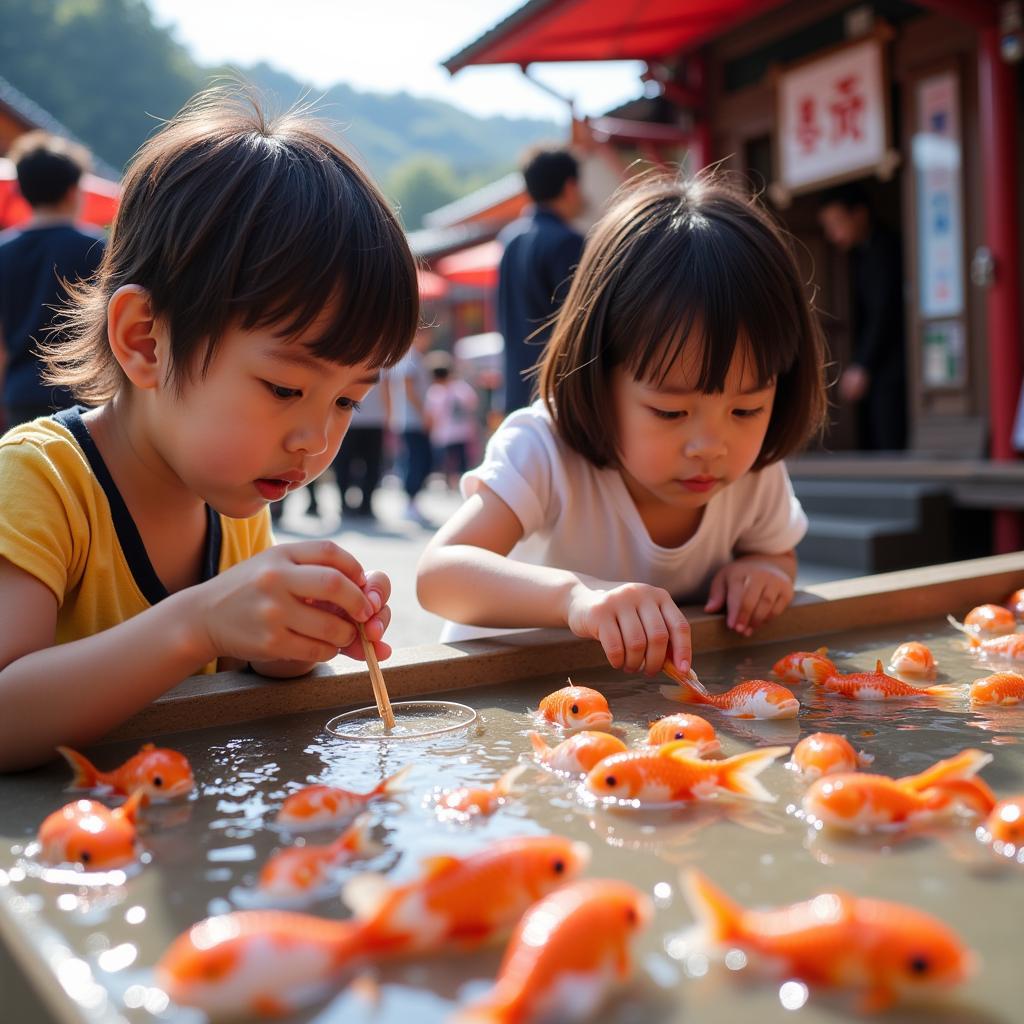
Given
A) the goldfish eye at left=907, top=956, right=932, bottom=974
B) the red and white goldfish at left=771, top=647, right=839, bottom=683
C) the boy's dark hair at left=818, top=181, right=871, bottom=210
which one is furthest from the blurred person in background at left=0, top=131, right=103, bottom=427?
the boy's dark hair at left=818, top=181, right=871, bottom=210

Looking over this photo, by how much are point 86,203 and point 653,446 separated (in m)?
7.85

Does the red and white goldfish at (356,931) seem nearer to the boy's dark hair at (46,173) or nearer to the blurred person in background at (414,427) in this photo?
the boy's dark hair at (46,173)

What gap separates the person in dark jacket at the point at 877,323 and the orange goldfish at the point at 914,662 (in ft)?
22.0

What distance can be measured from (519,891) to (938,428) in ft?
23.5

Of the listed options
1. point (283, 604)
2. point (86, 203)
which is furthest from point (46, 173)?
point (86, 203)

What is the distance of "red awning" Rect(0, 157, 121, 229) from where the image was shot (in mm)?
8859

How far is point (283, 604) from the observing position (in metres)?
1.47

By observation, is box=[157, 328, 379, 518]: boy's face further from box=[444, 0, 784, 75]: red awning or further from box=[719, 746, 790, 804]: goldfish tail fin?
box=[444, 0, 784, 75]: red awning

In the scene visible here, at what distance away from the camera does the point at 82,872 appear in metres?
1.09

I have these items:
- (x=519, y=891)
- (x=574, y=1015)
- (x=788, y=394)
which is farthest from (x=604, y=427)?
(x=574, y=1015)

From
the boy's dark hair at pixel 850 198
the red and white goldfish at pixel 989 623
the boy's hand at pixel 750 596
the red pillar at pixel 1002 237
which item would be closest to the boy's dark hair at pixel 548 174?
the red pillar at pixel 1002 237

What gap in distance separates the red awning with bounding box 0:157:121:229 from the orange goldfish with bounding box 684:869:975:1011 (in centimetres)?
856

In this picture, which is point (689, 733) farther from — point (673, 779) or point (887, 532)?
point (887, 532)

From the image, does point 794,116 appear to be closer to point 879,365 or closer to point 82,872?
point 879,365
